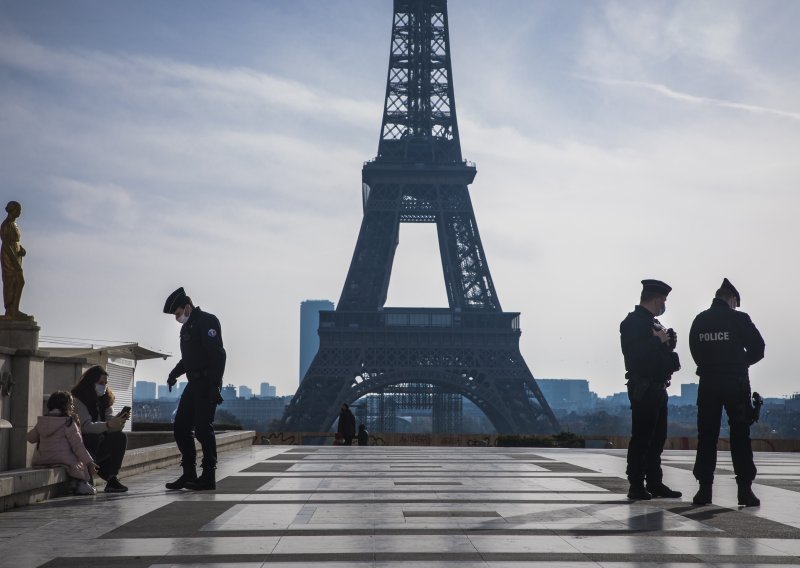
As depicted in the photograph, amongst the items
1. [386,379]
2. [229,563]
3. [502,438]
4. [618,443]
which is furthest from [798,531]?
[386,379]

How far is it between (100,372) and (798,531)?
7.38 meters

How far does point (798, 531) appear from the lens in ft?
27.4

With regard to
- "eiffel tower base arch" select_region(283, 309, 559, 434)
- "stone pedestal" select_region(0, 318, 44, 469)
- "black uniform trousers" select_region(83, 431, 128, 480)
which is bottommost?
"black uniform trousers" select_region(83, 431, 128, 480)

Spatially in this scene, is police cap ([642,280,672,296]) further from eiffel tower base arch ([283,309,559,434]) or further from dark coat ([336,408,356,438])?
eiffel tower base arch ([283,309,559,434])

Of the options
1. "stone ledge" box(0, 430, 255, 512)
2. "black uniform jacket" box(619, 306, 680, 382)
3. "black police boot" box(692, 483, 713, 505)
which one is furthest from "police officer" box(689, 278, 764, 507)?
"stone ledge" box(0, 430, 255, 512)

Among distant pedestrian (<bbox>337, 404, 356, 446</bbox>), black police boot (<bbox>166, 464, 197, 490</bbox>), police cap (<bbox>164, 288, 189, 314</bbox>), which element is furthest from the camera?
distant pedestrian (<bbox>337, 404, 356, 446</bbox>)

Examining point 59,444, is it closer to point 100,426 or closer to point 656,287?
point 100,426

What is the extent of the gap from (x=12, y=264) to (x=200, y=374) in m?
2.26

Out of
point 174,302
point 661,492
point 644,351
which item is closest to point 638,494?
point 661,492

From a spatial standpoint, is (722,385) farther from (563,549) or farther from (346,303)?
(346,303)

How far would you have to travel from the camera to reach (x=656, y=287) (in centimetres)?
1141

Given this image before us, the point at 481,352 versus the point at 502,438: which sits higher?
the point at 481,352

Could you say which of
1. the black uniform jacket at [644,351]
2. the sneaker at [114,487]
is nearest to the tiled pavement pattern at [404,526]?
the sneaker at [114,487]

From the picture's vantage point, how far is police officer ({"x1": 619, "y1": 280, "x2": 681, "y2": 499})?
36.6 ft
